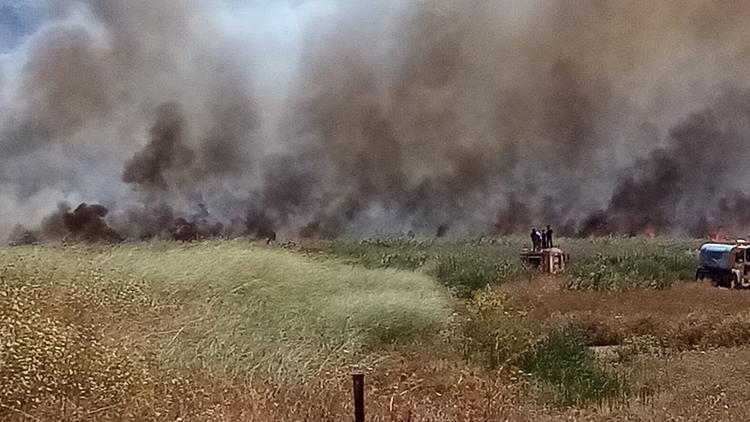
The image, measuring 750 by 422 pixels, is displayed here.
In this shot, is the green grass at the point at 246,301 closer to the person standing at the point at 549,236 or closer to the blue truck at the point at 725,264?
the person standing at the point at 549,236

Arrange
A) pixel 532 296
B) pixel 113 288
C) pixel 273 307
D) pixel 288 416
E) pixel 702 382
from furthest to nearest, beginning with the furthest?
pixel 532 296 → pixel 273 307 → pixel 113 288 → pixel 702 382 → pixel 288 416

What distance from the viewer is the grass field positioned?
3.63m

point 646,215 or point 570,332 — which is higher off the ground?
point 646,215

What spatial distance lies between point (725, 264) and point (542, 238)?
1.29m

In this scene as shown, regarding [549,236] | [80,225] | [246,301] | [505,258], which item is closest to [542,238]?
[549,236]

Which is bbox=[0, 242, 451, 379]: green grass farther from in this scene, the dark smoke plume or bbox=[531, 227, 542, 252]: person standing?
bbox=[531, 227, 542, 252]: person standing

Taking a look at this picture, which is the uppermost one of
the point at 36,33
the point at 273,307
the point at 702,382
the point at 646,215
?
the point at 36,33

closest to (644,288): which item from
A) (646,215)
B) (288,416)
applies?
(646,215)

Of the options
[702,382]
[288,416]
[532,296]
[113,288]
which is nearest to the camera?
[288,416]

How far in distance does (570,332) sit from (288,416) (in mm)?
2241

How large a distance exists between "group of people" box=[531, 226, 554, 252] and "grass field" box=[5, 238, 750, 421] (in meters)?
0.14

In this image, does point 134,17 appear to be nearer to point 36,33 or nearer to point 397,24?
point 36,33

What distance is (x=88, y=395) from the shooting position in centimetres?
358

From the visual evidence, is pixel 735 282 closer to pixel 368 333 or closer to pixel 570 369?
pixel 570 369
